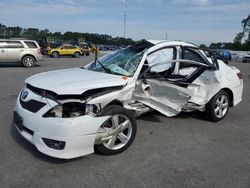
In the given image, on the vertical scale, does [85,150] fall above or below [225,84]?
below

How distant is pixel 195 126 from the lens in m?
5.58

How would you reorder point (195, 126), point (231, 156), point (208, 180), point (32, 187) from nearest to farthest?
point (32, 187)
point (208, 180)
point (231, 156)
point (195, 126)

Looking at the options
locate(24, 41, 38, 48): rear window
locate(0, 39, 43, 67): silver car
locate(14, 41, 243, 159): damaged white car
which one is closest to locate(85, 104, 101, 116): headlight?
locate(14, 41, 243, 159): damaged white car

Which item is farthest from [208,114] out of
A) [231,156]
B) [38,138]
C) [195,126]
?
[38,138]

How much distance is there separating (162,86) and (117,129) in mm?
1370

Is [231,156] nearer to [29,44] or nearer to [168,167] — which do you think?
[168,167]

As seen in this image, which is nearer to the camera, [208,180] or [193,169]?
[208,180]

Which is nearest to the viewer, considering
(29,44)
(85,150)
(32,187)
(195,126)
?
(32,187)

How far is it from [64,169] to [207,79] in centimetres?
358

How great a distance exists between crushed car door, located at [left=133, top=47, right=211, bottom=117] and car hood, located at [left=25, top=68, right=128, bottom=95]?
624 millimetres

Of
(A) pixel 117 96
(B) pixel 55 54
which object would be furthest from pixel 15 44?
(B) pixel 55 54

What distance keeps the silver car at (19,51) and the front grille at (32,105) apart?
13.8 meters

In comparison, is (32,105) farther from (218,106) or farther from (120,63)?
(218,106)

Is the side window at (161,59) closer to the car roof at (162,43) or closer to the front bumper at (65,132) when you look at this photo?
the car roof at (162,43)
